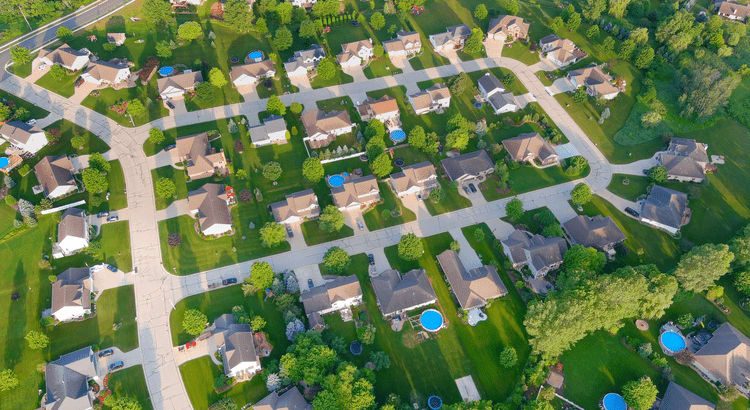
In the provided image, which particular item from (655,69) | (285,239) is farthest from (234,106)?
(655,69)

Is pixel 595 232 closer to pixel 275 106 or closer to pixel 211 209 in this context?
pixel 211 209

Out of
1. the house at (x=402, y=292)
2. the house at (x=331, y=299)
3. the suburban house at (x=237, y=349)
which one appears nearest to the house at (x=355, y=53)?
the house at (x=402, y=292)

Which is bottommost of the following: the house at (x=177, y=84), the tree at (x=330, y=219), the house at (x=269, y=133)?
the tree at (x=330, y=219)

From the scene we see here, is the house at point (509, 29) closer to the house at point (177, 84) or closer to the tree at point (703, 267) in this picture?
the tree at point (703, 267)

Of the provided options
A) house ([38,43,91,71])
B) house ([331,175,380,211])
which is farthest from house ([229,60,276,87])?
house ([331,175,380,211])

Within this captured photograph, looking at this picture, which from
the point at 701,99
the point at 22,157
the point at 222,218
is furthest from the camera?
the point at 701,99

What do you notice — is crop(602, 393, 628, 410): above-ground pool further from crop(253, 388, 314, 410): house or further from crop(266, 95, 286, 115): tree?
crop(266, 95, 286, 115): tree

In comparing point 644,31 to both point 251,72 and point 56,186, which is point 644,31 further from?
point 56,186
